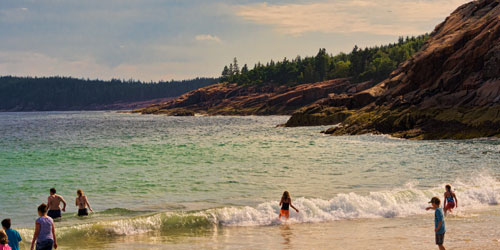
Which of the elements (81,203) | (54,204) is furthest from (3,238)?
(81,203)

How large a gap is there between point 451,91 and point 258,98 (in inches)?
4537

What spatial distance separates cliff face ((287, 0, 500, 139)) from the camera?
49969 millimetres

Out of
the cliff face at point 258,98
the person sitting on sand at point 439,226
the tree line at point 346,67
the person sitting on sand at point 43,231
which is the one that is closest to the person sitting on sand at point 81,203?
the person sitting on sand at point 43,231

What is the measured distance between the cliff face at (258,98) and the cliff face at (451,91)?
55175 mm

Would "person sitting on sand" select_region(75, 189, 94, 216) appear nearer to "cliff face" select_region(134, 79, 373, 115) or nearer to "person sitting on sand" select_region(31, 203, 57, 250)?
"person sitting on sand" select_region(31, 203, 57, 250)

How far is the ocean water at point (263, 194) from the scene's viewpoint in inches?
639

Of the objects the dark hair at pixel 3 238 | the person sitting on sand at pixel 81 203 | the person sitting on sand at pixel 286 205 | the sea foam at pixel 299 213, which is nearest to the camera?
the dark hair at pixel 3 238

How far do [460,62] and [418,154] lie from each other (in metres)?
23.9

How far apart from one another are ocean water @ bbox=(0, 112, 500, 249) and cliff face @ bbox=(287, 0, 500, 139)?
4541 mm

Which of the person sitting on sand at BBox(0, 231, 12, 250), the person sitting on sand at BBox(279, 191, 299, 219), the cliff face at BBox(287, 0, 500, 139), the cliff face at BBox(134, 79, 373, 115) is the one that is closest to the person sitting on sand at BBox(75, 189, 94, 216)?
the person sitting on sand at BBox(279, 191, 299, 219)

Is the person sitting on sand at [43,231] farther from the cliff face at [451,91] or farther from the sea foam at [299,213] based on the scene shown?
the cliff face at [451,91]

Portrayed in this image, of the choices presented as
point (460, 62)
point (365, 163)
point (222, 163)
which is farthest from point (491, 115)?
point (222, 163)

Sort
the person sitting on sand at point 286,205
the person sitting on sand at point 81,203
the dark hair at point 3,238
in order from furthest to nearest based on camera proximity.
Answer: the person sitting on sand at point 81,203 → the person sitting on sand at point 286,205 → the dark hair at point 3,238

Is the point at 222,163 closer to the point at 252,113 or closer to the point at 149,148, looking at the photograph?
the point at 149,148
